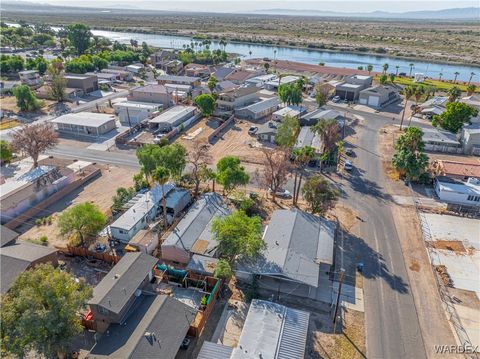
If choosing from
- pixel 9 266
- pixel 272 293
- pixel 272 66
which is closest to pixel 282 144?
pixel 272 293

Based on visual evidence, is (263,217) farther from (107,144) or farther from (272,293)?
(107,144)

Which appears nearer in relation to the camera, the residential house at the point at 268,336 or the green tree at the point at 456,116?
the residential house at the point at 268,336

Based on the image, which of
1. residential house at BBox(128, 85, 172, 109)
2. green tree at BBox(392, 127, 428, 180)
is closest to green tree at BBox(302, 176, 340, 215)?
green tree at BBox(392, 127, 428, 180)

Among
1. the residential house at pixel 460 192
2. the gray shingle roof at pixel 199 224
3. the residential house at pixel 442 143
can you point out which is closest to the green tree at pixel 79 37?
the gray shingle roof at pixel 199 224

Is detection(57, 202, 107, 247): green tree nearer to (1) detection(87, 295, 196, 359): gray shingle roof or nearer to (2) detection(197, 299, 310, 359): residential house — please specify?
(1) detection(87, 295, 196, 359): gray shingle roof

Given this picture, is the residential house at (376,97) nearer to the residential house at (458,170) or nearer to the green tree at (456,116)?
the green tree at (456,116)
